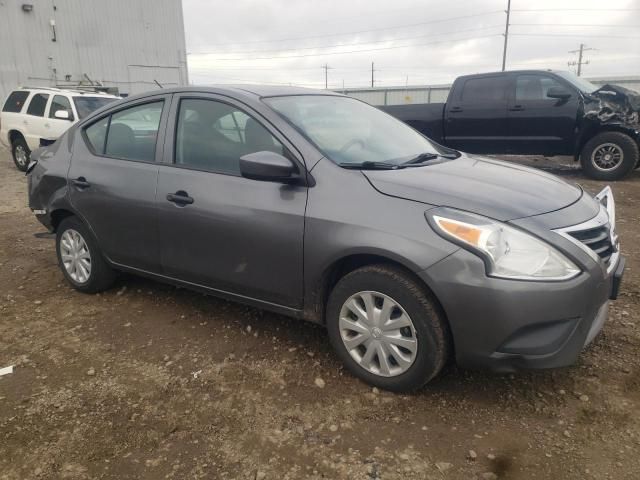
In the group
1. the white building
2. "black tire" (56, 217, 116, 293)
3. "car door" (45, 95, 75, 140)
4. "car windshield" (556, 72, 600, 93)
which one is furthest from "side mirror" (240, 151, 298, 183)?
the white building

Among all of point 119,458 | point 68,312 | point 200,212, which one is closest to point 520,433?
point 119,458

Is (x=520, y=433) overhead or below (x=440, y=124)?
below

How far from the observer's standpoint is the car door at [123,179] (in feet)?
11.1

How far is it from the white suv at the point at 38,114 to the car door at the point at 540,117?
7969 mm

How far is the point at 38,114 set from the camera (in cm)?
1055

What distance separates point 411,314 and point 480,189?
0.76m

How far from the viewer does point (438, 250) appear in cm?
230

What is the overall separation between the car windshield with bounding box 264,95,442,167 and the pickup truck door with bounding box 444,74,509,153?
584 centimetres

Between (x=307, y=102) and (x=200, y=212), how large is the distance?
3.35 ft

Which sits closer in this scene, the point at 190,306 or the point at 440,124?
the point at 190,306

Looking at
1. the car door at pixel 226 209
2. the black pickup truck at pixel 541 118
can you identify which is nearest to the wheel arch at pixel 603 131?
the black pickup truck at pixel 541 118

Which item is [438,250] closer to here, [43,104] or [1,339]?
[1,339]

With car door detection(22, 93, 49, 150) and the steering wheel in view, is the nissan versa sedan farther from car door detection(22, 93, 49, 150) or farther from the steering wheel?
car door detection(22, 93, 49, 150)

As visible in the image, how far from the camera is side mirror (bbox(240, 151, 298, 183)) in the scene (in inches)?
105
